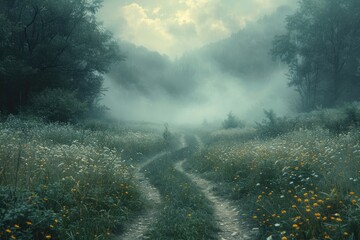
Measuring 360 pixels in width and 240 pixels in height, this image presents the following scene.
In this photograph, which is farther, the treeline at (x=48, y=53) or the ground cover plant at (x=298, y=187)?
the treeline at (x=48, y=53)

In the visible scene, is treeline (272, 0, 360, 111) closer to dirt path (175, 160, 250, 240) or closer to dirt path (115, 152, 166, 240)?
A: dirt path (175, 160, 250, 240)

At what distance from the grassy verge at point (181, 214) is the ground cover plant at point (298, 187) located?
111cm

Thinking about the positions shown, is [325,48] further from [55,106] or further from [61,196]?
[61,196]

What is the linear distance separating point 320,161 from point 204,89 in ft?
247

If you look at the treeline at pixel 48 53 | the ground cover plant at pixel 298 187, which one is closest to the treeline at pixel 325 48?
the treeline at pixel 48 53

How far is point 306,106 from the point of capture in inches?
1661

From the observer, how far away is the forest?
7.28 m

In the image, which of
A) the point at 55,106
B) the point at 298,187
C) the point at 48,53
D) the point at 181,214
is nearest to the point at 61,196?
the point at 181,214

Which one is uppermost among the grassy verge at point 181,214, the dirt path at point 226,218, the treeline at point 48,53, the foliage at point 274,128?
the treeline at point 48,53

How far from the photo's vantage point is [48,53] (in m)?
30.5

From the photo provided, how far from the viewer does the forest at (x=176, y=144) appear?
728cm

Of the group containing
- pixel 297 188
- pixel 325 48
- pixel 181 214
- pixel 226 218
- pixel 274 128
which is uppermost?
pixel 325 48

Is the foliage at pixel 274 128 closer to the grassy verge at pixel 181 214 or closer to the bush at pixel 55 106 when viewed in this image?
the grassy verge at pixel 181 214

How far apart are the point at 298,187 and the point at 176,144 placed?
1939cm
